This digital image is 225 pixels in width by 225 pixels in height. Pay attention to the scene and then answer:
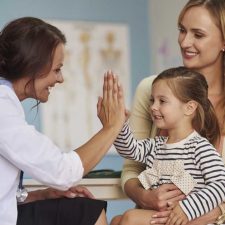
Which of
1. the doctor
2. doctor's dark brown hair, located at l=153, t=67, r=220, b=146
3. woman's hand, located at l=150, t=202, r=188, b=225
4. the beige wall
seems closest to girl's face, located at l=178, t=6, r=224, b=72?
doctor's dark brown hair, located at l=153, t=67, r=220, b=146

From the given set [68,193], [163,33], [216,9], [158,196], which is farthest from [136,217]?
[163,33]

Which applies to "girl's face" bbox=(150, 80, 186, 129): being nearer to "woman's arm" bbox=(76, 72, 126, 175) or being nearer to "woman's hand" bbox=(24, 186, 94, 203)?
"woman's arm" bbox=(76, 72, 126, 175)

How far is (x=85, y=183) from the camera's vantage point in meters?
1.99

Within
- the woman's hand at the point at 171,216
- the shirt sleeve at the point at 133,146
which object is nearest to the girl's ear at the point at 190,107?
the shirt sleeve at the point at 133,146

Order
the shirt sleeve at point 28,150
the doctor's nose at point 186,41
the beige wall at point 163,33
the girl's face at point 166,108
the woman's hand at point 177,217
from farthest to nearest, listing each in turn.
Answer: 1. the beige wall at point 163,33
2. the doctor's nose at point 186,41
3. the girl's face at point 166,108
4. the woman's hand at point 177,217
5. the shirt sleeve at point 28,150

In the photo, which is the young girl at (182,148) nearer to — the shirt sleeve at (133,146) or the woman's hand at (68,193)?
the shirt sleeve at (133,146)

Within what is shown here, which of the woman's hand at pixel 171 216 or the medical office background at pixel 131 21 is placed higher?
the medical office background at pixel 131 21

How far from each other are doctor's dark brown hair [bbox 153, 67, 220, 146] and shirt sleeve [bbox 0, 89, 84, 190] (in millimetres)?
464

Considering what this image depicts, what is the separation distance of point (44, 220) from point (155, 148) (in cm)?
45

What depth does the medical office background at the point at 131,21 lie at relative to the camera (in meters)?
3.91

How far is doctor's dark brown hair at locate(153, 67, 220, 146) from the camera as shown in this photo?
180 centimetres

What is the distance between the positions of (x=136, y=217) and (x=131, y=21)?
2.63 meters

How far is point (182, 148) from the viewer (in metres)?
1.77

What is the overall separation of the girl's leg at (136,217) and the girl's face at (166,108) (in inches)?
10.3
